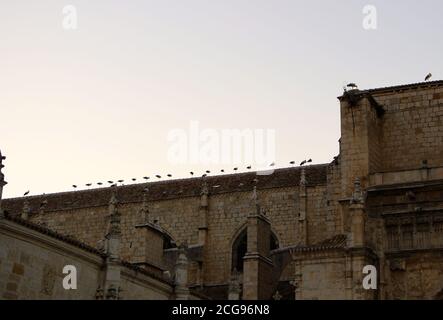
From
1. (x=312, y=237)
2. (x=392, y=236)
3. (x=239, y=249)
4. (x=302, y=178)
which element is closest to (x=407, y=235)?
(x=392, y=236)

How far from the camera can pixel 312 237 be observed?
3136 cm

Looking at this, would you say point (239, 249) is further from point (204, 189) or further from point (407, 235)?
point (407, 235)

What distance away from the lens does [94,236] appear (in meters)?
36.1

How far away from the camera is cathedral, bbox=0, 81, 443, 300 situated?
705 inches

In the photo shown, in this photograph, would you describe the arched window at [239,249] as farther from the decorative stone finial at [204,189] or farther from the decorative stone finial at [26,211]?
the decorative stone finial at [26,211]

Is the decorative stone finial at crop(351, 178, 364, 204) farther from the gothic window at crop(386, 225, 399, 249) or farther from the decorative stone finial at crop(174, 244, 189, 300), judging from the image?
the decorative stone finial at crop(174, 244, 189, 300)

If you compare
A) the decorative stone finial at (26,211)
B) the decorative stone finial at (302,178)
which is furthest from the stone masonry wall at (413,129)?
the decorative stone finial at (26,211)

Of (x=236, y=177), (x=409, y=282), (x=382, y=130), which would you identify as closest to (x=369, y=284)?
(x=409, y=282)

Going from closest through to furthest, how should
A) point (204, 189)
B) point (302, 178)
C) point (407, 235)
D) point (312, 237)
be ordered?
point (407, 235) < point (312, 237) < point (302, 178) < point (204, 189)

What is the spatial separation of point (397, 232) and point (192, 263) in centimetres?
1240

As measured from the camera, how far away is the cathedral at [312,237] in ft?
58.7
